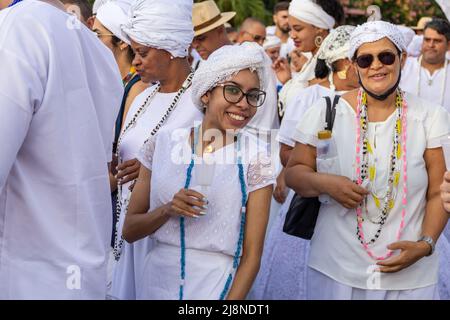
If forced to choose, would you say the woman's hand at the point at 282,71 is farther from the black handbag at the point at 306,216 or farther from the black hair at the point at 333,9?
the black handbag at the point at 306,216

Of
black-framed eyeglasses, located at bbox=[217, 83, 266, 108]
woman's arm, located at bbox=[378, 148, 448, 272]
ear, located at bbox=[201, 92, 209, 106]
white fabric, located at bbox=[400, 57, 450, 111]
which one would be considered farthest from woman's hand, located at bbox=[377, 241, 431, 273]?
white fabric, located at bbox=[400, 57, 450, 111]

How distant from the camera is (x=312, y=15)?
24.4 ft

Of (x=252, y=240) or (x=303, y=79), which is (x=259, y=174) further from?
(x=303, y=79)

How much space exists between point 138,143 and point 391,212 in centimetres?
141

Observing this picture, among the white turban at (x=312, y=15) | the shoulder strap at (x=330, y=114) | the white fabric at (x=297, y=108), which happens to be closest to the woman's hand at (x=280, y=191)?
the white fabric at (x=297, y=108)

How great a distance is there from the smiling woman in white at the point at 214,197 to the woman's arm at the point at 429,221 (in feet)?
2.54

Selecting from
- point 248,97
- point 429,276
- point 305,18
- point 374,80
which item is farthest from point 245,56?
point 305,18

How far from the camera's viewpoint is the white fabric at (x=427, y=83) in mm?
10609

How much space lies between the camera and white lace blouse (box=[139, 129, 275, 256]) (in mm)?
3744

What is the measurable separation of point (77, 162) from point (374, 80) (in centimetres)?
193

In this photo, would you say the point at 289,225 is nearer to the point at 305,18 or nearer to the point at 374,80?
the point at 374,80

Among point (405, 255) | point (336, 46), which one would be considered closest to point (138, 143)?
point (405, 255)

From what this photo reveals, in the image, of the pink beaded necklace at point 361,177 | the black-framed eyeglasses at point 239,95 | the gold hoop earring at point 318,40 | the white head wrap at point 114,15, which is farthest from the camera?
the gold hoop earring at point 318,40

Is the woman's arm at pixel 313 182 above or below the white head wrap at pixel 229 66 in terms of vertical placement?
below
